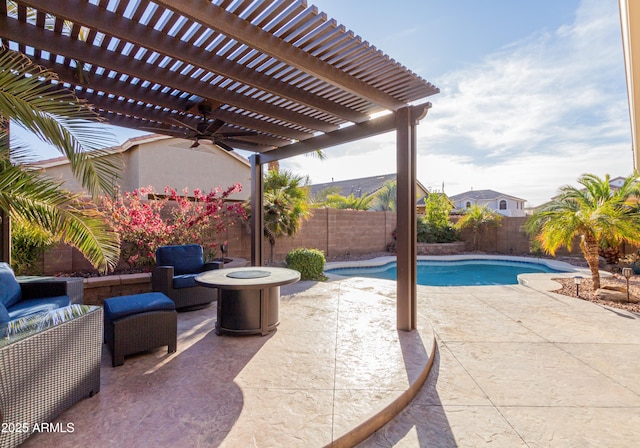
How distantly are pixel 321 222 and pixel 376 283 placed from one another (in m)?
4.91

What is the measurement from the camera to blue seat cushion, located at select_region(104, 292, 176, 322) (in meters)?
3.02

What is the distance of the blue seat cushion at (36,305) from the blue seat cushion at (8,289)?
0.21 feet

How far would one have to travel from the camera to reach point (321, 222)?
1193 centimetres

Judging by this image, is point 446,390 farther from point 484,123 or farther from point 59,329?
point 484,123

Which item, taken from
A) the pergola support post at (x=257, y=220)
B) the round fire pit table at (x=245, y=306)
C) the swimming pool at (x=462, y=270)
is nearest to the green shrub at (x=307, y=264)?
the pergola support post at (x=257, y=220)

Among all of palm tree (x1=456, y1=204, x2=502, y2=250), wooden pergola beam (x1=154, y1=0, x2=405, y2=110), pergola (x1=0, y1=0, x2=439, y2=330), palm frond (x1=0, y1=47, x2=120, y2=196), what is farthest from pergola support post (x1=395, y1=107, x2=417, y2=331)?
palm tree (x1=456, y1=204, x2=502, y2=250)

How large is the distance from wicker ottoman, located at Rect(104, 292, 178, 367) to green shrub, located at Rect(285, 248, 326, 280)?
4.45 meters

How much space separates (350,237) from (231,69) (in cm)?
1019

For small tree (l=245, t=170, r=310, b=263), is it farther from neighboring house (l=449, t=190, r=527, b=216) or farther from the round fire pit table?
neighboring house (l=449, t=190, r=527, b=216)

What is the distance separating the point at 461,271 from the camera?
1183cm

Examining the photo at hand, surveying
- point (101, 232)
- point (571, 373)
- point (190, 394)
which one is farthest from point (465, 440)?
point (101, 232)

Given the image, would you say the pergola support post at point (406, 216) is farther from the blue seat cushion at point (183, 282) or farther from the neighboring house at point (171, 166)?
the neighboring house at point (171, 166)

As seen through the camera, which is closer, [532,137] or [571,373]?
[571,373]

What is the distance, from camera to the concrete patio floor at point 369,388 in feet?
7.10
